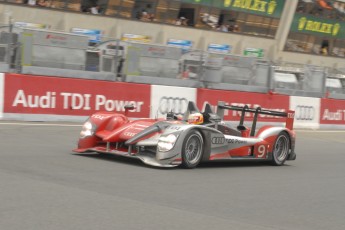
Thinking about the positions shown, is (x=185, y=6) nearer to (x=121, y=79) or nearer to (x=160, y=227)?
(x=121, y=79)

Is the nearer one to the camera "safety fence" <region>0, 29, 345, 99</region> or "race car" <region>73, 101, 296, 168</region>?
"race car" <region>73, 101, 296, 168</region>

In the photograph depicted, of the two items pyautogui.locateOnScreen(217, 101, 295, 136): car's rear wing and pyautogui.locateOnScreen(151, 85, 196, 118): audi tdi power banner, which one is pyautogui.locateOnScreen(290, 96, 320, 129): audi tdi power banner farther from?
pyautogui.locateOnScreen(217, 101, 295, 136): car's rear wing

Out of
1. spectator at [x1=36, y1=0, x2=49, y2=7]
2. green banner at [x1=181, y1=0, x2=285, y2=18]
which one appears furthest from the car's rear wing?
green banner at [x1=181, y1=0, x2=285, y2=18]

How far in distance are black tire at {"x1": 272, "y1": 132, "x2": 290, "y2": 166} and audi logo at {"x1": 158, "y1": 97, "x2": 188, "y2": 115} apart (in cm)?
613

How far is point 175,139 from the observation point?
9008 mm

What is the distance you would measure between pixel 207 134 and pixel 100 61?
7.42 metres

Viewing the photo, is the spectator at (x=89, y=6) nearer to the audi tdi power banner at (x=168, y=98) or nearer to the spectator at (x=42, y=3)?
the spectator at (x=42, y=3)

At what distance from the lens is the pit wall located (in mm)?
14508

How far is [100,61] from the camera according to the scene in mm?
16406

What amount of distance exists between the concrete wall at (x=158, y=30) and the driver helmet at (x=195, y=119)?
82.3 ft

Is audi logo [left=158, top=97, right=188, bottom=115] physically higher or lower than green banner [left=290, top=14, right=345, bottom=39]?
lower

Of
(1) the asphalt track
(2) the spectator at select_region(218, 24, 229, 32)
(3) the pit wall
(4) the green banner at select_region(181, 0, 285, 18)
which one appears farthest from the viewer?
(2) the spectator at select_region(218, 24, 229, 32)

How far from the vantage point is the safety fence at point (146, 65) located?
15.0 meters

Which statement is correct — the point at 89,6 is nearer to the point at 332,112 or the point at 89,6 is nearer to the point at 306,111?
the point at 332,112
